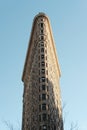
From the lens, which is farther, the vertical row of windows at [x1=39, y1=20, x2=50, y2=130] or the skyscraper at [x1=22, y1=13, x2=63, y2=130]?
the skyscraper at [x1=22, y1=13, x2=63, y2=130]

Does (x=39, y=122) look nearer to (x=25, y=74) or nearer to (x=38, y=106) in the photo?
(x=38, y=106)

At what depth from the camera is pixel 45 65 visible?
87.6 m

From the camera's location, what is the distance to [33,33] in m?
106

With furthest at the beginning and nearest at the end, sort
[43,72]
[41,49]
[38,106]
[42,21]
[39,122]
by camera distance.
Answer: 1. [42,21]
2. [41,49]
3. [43,72]
4. [38,106]
5. [39,122]

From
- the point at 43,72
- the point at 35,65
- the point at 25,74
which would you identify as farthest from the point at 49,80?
the point at 25,74

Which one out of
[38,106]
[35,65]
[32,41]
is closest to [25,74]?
[32,41]

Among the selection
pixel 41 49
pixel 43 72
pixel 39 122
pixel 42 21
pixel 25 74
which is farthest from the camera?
pixel 25 74

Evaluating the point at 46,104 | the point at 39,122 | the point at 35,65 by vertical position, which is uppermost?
the point at 35,65

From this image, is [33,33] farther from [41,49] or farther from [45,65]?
[45,65]

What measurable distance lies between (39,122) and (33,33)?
43.3 meters

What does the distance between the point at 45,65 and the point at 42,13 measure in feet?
84.3

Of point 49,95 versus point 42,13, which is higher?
point 42,13

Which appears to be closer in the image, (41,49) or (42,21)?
(41,49)

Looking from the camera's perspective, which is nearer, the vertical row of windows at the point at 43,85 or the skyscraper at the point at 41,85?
the vertical row of windows at the point at 43,85
